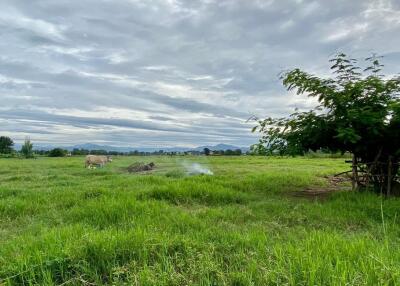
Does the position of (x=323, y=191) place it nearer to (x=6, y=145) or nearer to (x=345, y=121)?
(x=345, y=121)

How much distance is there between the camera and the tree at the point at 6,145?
170ft

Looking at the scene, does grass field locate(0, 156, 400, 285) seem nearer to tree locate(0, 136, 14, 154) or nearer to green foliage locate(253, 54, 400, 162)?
green foliage locate(253, 54, 400, 162)

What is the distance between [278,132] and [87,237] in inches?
254

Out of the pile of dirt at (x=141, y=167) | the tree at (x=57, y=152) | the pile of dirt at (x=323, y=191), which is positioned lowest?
the pile of dirt at (x=323, y=191)

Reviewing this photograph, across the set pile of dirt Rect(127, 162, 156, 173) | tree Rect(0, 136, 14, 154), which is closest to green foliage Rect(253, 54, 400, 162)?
pile of dirt Rect(127, 162, 156, 173)

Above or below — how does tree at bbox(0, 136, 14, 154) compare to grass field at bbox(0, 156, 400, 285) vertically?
above

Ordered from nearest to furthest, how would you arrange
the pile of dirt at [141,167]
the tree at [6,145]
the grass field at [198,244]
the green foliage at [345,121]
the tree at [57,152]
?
1. the grass field at [198,244]
2. the green foliage at [345,121]
3. the pile of dirt at [141,167]
4. the tree at [57,152]
5. the tree at [6,145]

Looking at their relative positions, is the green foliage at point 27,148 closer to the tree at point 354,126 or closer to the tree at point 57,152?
the tree at point 57,152

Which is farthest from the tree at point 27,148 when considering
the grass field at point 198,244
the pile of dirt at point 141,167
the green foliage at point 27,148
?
the grass field at point 198,244

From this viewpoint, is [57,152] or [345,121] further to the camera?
[57,152]

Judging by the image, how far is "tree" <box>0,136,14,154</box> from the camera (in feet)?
170

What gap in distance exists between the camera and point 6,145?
53.8 meters

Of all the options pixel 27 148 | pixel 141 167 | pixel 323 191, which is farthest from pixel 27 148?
pixel 323 191

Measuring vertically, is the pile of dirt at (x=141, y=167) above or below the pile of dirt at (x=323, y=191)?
above
